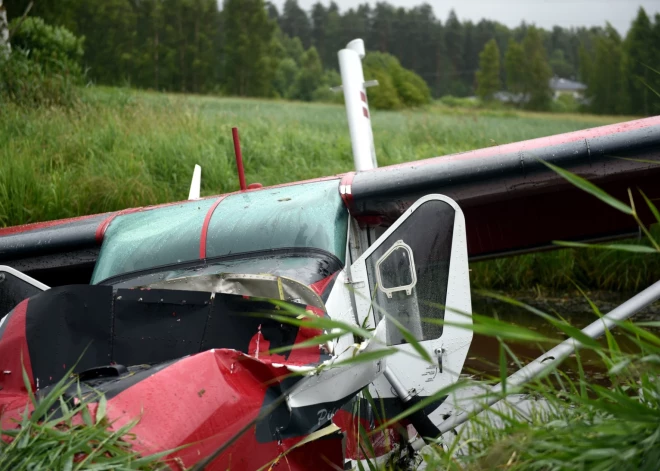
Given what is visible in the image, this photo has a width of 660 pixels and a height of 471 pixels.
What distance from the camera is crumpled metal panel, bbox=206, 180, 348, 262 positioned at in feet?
14.0

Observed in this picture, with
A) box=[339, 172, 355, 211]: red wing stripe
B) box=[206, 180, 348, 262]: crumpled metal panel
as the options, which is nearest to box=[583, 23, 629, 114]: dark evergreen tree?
box=[339, 172, 355, 211]: red wing stripe

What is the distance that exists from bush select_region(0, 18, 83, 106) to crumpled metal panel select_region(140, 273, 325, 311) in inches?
392

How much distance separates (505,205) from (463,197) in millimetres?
516

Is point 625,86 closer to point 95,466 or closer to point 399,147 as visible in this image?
point 399,147

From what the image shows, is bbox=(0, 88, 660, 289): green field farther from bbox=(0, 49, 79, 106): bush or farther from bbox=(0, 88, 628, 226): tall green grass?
bbox=(0, 49, 79, 106): bush

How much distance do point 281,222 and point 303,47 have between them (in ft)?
292

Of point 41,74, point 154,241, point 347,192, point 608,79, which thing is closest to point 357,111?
point 347,192

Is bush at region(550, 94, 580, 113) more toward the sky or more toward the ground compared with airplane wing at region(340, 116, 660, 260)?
more toward the ground

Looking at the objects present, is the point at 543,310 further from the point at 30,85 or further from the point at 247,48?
the point at 247,48

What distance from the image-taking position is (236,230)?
172 inches

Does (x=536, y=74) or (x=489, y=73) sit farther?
(x=489, y=73)

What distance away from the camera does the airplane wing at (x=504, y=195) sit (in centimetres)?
468

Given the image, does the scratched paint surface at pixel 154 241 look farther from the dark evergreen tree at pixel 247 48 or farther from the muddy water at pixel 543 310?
the dark evergreen tree at pixel 247 48

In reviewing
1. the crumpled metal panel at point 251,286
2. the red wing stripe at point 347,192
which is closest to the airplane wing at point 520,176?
the red wing stripe at point 347,192
